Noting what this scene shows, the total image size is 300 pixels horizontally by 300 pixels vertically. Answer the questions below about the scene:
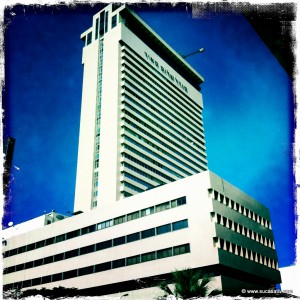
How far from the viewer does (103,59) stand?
86062mm

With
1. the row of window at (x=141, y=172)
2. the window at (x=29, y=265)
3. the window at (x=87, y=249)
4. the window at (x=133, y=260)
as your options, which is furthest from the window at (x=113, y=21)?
the window at (x=133, y=260)

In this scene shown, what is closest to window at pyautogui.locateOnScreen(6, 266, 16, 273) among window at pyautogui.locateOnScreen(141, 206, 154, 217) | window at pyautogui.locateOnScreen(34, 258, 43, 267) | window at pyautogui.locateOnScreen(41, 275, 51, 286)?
window at pyautogui.locateOnScreen(34, 258, 43, 267)

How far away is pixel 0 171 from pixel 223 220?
34863 mm

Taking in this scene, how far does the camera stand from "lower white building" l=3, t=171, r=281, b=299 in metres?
40.5

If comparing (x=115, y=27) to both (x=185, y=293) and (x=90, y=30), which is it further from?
(x=185, y=293)

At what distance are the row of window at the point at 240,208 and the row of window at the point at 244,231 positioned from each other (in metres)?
1.99

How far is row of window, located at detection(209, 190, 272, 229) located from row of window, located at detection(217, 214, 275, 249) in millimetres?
1991

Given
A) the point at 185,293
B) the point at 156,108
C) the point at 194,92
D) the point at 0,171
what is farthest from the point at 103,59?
the point at 0,171

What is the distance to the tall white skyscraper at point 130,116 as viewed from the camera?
235ft

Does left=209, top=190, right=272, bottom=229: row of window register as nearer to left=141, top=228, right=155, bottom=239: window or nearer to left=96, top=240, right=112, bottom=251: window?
left=141, top=228, right=155, bottom=239: window

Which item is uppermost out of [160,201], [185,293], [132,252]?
[160,201]

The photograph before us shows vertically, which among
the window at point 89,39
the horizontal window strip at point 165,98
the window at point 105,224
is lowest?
the window at point 105,224

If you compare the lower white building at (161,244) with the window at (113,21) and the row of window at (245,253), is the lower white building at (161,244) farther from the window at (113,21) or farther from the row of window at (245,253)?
the window at (113,21)

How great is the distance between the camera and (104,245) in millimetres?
47062
